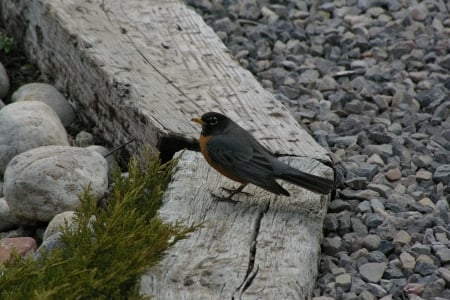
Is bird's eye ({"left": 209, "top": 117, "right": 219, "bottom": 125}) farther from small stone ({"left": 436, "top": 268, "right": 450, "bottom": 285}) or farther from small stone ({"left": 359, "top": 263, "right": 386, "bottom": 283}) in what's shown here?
small stone ({"left": 436, "top": 268, "right": 450, "bottom": 285})

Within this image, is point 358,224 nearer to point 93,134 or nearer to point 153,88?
point 153,88

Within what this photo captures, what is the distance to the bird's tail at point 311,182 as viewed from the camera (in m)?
4.98

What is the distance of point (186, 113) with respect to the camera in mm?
5957

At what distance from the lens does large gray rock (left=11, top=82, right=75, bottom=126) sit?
6.85 meters

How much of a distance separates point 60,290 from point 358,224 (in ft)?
6.95

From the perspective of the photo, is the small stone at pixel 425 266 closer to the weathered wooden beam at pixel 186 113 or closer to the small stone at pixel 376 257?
the small stone at pixel 376 257

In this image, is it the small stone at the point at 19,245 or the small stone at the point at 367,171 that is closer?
the small stone at the point at 19,245

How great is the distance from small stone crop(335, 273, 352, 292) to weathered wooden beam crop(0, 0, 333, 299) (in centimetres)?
18

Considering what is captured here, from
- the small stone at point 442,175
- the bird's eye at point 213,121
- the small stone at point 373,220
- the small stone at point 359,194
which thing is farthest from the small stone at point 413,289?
the bird's eye at point 213,121

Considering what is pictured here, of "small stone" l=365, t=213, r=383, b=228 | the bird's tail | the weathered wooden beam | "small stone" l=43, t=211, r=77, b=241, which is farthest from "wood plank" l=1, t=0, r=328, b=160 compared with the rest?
"small stone" l=43, t=211, r=77, b=241

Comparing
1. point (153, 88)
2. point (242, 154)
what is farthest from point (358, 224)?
point (153, 88)

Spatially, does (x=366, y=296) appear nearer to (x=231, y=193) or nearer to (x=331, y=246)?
(x=331, y=246)

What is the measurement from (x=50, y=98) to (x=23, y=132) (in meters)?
0.75

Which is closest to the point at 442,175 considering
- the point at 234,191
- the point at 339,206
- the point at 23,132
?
the point at 339,206
